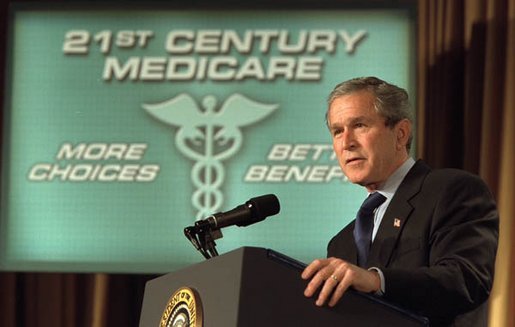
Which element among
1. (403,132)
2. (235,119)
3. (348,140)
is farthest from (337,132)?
(235,119)

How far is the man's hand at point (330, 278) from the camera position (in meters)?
1.50

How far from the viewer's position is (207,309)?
1518 millimetres

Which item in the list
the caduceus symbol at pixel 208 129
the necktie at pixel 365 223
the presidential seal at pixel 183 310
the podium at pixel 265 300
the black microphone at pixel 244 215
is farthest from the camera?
the caduceus symbol at pixel 208 129

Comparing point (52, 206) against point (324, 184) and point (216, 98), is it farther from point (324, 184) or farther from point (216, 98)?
point (324, 184)

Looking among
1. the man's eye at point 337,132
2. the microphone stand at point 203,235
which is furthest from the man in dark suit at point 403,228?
the microphone stand at point 203,235

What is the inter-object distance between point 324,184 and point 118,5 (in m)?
1.08

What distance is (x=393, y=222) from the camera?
194 cm

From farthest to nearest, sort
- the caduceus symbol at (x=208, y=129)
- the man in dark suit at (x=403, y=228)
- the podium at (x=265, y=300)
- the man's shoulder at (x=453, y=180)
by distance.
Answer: the caduceus symbol at (x=208, y=129) < the man's shoulder at (x=453, y=180) < the man in dark suit at (x=403, y=228) < the podium at (x=265, y=300)

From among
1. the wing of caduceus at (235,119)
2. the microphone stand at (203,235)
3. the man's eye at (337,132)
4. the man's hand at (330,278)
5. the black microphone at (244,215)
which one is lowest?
the man's hand at (330,278)

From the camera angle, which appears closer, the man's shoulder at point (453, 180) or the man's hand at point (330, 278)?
the man's hand at point (330, 278)

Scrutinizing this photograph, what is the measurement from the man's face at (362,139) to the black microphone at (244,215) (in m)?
0.32

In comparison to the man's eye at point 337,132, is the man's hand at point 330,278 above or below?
below

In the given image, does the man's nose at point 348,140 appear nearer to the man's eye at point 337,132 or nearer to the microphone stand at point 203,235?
the man's eye at point 337,132

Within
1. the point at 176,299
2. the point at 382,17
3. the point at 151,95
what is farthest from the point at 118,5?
the point at 176,299
